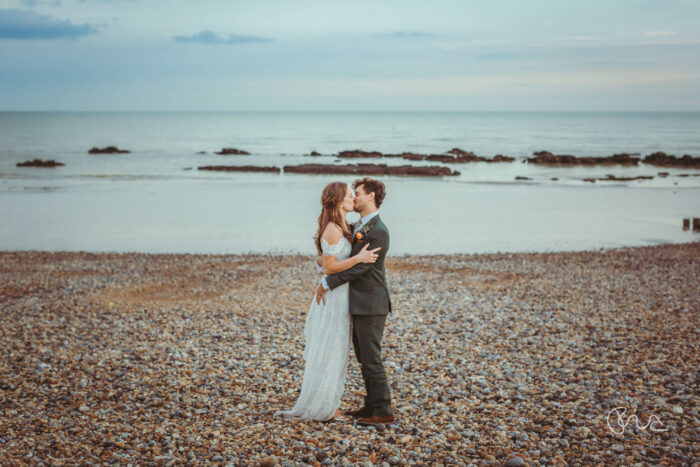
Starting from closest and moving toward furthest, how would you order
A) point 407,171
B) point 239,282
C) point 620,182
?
1. point 239,282
2. point 620,182
3. point 407,171

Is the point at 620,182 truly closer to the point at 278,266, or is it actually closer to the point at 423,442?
the point at 278,266

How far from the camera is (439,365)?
744 cm

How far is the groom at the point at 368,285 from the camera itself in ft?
16.8

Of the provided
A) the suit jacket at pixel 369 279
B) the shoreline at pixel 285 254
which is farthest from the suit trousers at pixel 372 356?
the shoreline at pixel 285 254

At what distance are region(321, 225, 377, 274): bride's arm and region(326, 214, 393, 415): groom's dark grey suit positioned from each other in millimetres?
46

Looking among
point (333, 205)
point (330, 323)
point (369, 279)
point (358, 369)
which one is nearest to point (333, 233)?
point (333, 205)

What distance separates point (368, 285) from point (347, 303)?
0.28m

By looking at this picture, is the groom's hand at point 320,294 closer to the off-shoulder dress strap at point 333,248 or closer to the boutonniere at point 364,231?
the off-shoulder dress strap at point 333,248

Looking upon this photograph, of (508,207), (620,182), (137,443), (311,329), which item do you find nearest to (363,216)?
(311,329)

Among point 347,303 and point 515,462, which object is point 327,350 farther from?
point 515,462

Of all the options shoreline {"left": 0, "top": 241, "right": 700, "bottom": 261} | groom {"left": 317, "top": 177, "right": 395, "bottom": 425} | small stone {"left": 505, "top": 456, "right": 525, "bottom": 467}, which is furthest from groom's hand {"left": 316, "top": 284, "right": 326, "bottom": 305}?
shoreline {"left": 0, "top": 241, "right": 700, "bottom": 261}

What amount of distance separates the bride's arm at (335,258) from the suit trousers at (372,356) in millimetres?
531

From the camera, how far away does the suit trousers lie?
529cm

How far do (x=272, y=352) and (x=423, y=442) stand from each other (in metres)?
3.32
